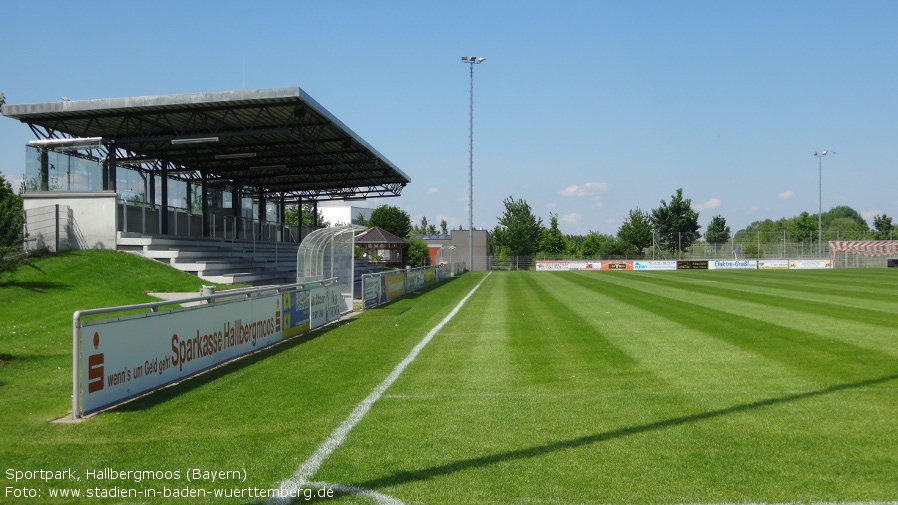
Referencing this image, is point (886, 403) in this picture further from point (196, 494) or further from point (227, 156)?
point (227, 156)

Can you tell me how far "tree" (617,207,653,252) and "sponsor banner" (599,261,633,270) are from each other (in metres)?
16.8

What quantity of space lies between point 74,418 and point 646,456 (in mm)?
5678

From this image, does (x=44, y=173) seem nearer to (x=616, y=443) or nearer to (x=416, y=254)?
(x=616, y=443)

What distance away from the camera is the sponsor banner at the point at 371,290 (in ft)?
71.1

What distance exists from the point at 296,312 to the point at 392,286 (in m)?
11.1

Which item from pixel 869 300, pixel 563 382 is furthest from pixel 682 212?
pixel 563 382

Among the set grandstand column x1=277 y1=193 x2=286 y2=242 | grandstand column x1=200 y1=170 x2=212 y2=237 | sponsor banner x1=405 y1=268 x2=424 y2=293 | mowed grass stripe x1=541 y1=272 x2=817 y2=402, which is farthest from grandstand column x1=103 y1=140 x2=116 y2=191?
mowed grass stripe x1=541 y1=272 x2=817 y2=402

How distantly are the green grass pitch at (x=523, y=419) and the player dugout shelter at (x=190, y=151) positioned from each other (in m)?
11.6

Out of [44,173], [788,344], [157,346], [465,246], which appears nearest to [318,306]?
[157,346]

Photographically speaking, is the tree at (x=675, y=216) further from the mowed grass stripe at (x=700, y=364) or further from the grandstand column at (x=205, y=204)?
the mowed grass stripe at (x=700, y=364)

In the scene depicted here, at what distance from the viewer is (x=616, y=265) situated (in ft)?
241

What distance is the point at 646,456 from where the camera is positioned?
17.8ft

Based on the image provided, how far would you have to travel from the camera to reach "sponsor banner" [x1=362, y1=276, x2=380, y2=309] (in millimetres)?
21656

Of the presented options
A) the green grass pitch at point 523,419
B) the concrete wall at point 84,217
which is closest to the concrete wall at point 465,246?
the concrete wall at point 84,217
